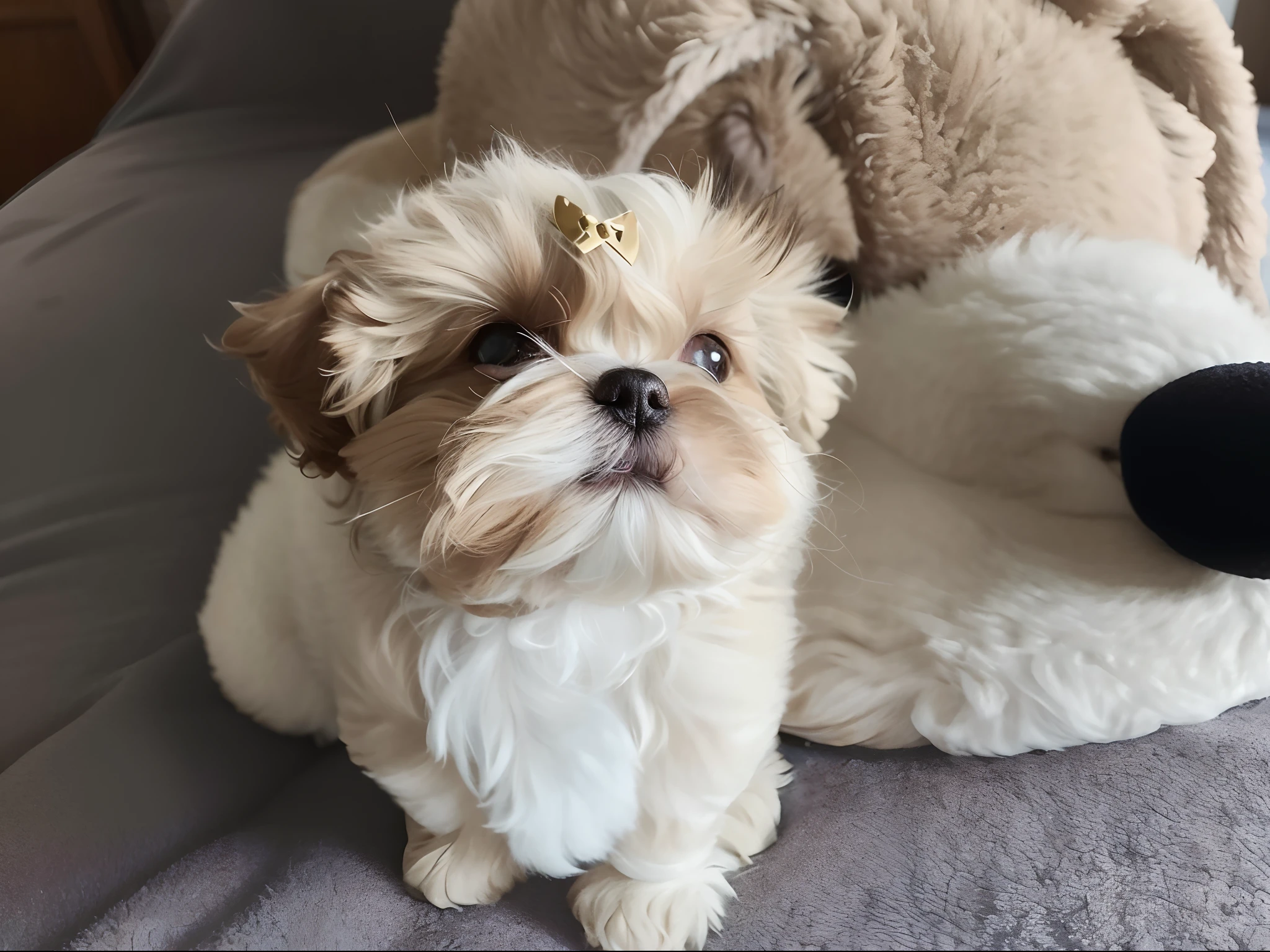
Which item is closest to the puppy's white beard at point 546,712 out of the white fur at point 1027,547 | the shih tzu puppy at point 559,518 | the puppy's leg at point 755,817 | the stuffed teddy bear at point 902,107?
the shih tzu puppy at point 559,518

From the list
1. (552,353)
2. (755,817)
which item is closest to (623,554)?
(552,353)

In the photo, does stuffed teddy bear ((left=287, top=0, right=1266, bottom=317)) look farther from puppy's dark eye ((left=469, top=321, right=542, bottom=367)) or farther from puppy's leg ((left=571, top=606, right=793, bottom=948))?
puppy's leg ((left=571, top=606, right=793, bottom=948))

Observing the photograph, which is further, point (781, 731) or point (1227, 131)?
point (1227, 131)

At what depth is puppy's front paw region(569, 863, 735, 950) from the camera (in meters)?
0.74

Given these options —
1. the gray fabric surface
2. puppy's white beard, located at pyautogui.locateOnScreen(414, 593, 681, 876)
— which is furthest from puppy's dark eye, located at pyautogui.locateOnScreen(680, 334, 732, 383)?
the gray fabric surface

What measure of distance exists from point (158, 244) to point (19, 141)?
1.50 meters

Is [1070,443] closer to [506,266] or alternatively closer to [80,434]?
[506,266]

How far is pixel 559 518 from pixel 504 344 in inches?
7.3

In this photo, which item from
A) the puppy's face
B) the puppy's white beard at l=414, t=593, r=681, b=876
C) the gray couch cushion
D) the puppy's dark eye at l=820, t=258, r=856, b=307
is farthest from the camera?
the puppy's dark eye at l=820, t=258, r=856, b=307

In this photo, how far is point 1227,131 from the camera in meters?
1.13

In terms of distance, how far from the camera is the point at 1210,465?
828mm

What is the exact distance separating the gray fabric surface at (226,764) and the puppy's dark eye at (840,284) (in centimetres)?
62

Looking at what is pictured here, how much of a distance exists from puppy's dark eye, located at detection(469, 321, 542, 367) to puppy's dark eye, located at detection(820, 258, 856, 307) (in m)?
0.54

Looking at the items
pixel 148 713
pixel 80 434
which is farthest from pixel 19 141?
pixel 148 713
